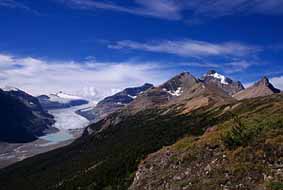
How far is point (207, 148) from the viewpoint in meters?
65.0

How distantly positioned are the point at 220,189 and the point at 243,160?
24.8ft

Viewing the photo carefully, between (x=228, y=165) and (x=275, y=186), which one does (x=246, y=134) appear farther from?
(x=275, y=186)

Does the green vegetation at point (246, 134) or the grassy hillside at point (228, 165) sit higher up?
the green vegetation at point (246, 134)

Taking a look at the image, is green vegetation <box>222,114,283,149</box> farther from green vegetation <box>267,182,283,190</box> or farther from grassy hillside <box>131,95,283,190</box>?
green vegetation <box>267,182,283,190</box>

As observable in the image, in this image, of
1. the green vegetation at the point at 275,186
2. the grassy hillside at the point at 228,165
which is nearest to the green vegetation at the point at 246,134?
the grassy hillside at the point at 228,165

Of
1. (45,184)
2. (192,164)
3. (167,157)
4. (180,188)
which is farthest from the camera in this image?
(45,184)

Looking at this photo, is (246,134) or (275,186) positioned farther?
(246,134)

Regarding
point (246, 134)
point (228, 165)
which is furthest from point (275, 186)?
point (246, 134)

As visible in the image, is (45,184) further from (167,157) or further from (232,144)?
(232,144)

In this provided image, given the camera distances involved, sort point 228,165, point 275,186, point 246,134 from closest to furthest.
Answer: point 275,186, point 228,165, point 246,134

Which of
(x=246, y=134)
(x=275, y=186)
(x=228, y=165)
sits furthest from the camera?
(x=246, y=134)

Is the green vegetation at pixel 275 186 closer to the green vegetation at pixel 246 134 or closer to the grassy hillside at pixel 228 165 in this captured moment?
the grassy hillside at pixel 228 165

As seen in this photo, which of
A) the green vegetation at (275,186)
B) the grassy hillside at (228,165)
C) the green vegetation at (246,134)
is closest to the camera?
the green vegetation at (275,186)

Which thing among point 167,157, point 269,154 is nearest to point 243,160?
point 269,154
